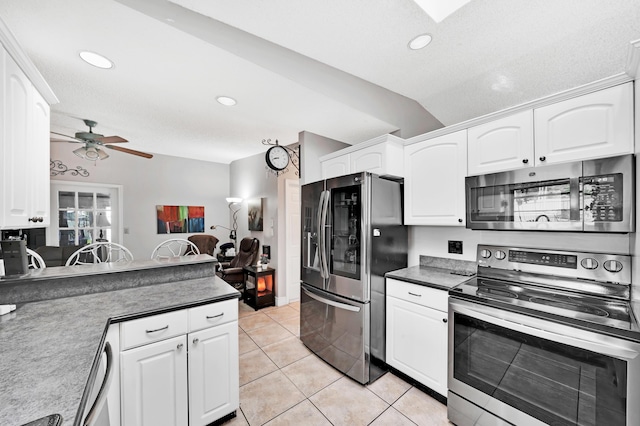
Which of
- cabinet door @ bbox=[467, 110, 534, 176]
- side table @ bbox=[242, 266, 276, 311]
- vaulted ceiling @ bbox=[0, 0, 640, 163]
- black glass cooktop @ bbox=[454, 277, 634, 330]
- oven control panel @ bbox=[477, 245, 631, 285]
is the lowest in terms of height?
side table @ bbox=[242, 266, 276, 311]

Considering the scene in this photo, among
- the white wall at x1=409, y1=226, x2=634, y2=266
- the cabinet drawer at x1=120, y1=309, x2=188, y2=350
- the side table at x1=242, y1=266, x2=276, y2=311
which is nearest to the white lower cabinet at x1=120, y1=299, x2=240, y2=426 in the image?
the cabinet drawer at x1=120, y1=309, x2=188, y2=350

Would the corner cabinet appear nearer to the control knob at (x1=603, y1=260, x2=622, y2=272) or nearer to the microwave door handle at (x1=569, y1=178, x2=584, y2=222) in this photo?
the microwave door handle at (x1=569, y1=178, x2=584, y2=222)

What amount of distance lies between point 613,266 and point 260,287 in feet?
12.0

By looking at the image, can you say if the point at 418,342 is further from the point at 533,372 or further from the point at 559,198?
the point at 559,198

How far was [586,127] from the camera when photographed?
4.91 feet

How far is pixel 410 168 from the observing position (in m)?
2.38

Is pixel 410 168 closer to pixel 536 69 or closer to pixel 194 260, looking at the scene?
pixel 536 69

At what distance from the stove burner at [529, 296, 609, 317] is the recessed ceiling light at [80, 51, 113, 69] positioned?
10.4 ft

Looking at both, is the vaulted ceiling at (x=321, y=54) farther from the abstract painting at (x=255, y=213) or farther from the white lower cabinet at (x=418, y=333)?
the abstract painting at (x=255, y=213)

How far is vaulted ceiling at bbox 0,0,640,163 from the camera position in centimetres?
140

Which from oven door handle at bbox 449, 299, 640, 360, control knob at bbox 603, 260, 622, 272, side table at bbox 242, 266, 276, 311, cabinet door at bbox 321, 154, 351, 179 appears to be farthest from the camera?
side table at bbox 242, 266, 276, 311

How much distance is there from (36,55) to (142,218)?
142 inches

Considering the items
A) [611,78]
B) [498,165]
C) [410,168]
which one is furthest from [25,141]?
[611,78]

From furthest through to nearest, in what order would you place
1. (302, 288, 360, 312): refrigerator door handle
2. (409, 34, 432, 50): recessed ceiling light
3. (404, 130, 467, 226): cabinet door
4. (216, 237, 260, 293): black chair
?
1. (216, 237, 260, 293): black chair
2. (302, 288, 360, 312): refrigerator door handle
3. (404, 130, 467, 226): cabinet door
4. (409, 34, 432, 50): recessed ceiling light
